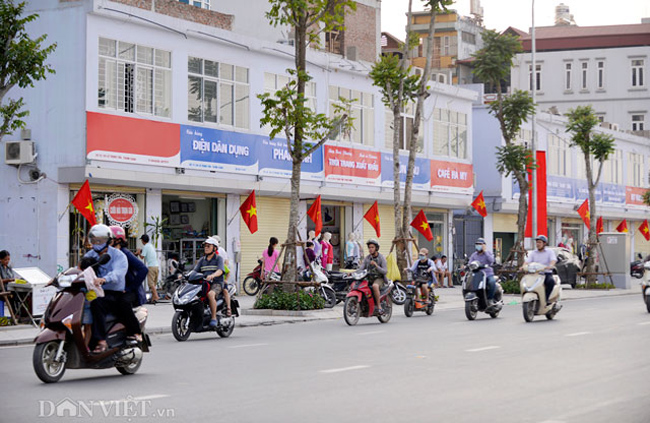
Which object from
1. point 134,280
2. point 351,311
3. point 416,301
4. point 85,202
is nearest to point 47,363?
point 134,280

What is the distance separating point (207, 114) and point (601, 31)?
157 feet

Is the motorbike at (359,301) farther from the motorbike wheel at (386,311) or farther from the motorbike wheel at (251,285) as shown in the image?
the motorbike wheel at (251,285)

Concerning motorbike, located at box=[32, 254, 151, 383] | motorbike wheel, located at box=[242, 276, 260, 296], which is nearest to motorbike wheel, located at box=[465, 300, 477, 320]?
motorbike wheel, located at box=[242, 276, 260, 296]

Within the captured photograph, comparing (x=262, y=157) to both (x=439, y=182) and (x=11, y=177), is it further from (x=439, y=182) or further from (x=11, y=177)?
A: (x=439, y=182)

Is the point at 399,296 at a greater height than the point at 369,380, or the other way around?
the point at 399,296

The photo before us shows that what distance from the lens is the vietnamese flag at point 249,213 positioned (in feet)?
105

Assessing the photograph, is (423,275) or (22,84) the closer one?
(22,84)

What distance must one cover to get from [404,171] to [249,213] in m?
10.1

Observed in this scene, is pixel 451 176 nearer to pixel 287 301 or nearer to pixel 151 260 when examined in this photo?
pixel 151 260

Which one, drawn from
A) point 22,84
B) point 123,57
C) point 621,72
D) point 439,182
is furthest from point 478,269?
point 621,72

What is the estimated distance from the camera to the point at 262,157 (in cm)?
3316

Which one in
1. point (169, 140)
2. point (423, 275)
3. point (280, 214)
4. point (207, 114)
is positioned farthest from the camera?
point (280, 214)

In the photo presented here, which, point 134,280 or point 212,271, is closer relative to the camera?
point 134,280

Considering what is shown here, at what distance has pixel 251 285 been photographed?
3209cm
